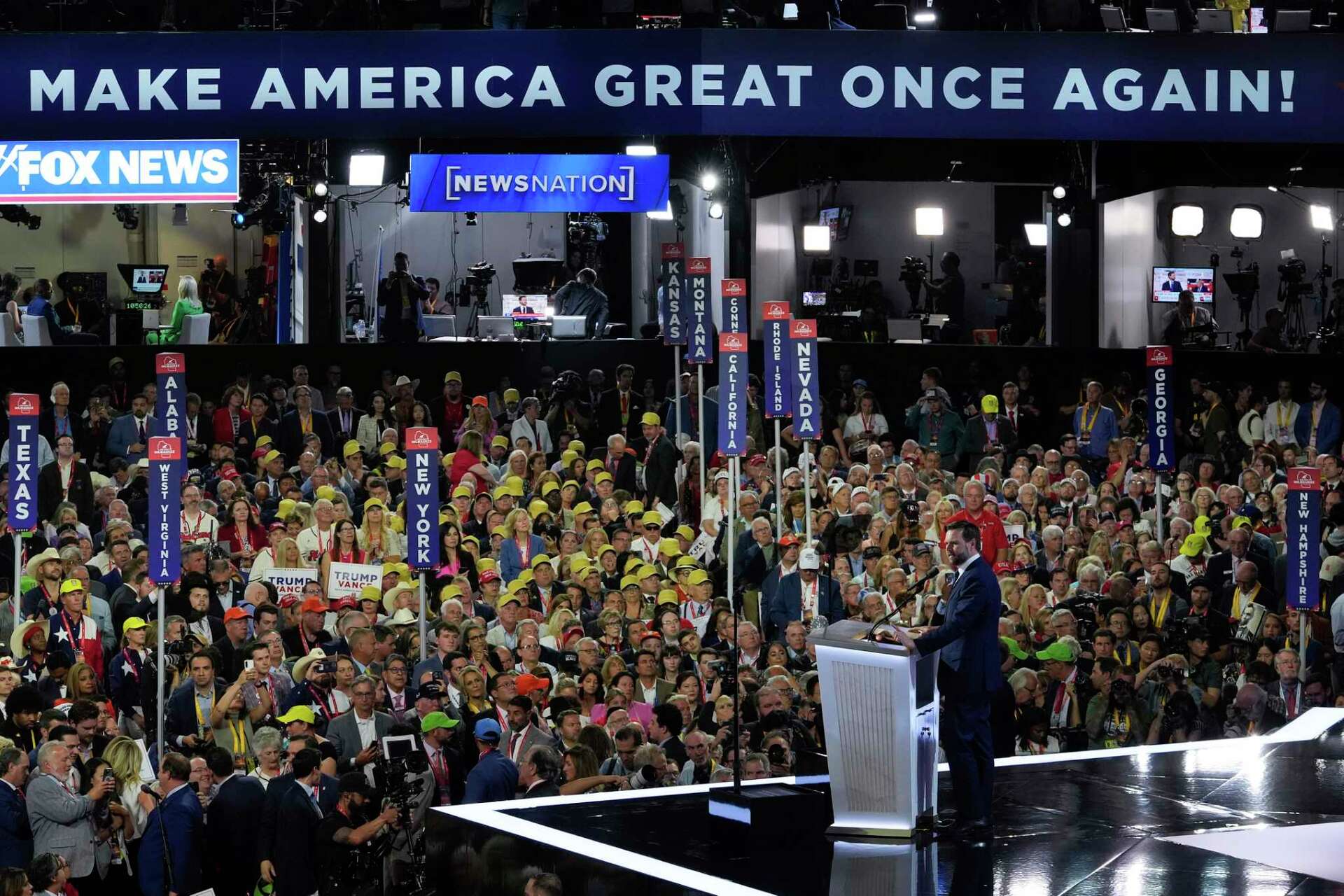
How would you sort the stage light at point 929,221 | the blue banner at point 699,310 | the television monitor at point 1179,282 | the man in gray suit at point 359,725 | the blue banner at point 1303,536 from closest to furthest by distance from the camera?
the man in gray suit at point 359,725 < the blue banner at point 1303,536 < the blue banner at point 699,310 < the television monitor at point 1179,282 < the stage light at point 929,221

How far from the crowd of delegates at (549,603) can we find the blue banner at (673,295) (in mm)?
1021

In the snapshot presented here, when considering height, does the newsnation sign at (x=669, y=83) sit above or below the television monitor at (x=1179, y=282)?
above

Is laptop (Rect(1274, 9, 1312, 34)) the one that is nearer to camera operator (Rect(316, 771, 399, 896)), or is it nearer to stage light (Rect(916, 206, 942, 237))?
A: stage light (Rect(916, 206, 942, 237))

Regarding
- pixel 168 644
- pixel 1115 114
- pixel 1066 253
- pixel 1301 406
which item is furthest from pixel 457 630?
pixel 1066 253

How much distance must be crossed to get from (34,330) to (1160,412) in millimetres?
12937

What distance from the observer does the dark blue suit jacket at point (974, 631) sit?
791 cm

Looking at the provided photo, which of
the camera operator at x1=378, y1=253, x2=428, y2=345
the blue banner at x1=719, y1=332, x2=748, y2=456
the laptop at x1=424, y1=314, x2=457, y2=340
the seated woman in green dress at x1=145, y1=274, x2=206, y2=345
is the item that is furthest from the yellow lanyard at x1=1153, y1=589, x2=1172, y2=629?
the laptop at x1=424, y1=314, x2=457, y2=340

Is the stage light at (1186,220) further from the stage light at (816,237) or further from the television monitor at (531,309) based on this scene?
the television monitor at (531,309)

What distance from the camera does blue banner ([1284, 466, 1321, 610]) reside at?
44.9 ft

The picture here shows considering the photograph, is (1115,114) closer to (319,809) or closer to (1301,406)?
(1301,406)

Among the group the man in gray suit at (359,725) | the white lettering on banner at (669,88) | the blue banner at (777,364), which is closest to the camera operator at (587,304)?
the white lettering on banner at (669,88)

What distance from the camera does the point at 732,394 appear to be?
1583 centimetres

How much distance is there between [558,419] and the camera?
20516 mm

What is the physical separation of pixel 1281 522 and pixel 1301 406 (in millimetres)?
3770
